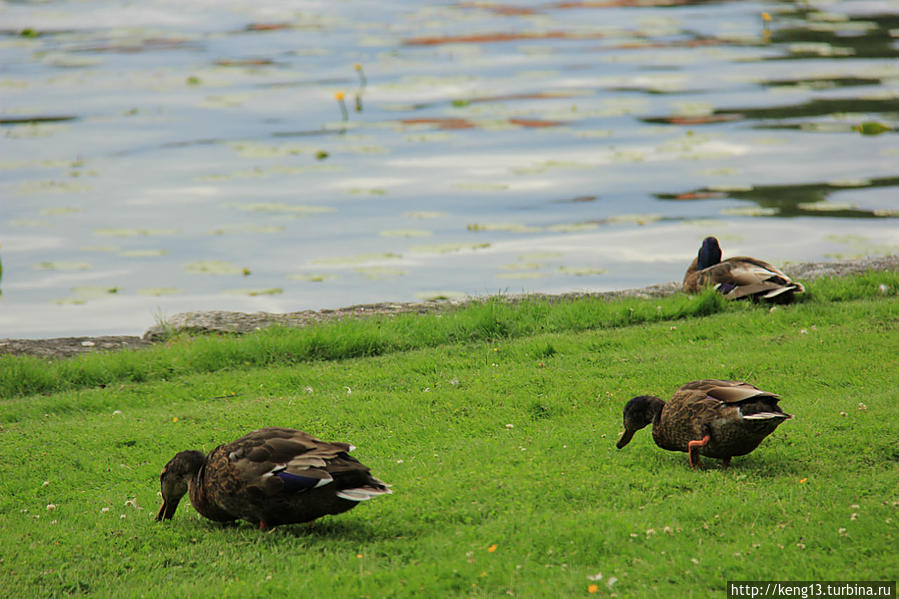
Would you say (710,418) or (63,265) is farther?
(63,265)

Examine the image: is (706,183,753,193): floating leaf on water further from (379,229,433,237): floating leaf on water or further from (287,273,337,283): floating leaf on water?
(287,273,337,283): floating leaf on water

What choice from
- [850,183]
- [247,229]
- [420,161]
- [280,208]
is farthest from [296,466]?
[420,161]

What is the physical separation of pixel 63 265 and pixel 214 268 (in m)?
2.10

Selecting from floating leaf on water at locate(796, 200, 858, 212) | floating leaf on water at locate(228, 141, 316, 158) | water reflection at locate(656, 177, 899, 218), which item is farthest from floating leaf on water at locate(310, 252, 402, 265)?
floating leaf on water at locate(796, 200, 858, 212)

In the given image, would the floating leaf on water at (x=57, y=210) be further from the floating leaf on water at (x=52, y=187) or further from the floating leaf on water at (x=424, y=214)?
the floating leaf on water at (x=424, y=214)

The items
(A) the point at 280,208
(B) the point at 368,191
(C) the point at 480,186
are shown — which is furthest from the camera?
(C) the point at 480,186

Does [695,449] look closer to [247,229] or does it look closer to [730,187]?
[247,229]

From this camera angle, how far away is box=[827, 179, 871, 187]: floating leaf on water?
16234 mm

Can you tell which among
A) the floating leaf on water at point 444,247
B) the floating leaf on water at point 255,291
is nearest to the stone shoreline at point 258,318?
the floating leaf on water at point 255,291

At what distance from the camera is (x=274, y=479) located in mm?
4746

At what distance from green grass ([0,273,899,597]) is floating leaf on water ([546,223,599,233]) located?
4.49m

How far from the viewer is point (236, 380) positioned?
809 centimetres

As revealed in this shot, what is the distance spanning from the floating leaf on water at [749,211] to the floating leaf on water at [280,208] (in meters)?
6.15

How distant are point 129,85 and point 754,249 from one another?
63.2ft
